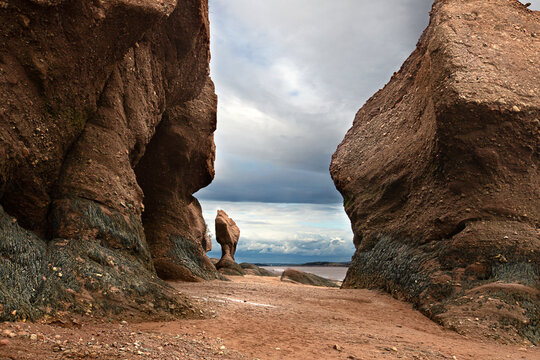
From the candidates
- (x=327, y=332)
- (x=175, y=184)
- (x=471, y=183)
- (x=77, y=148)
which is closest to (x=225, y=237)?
(x=175, y=184)

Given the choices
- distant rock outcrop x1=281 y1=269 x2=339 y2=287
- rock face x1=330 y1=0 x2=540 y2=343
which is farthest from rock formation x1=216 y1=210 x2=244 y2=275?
rock face x1=330 y1=0 x2=540 y2=343

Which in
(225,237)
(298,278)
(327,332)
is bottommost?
(298,278)

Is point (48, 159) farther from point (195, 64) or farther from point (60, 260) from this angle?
point (195, 64)

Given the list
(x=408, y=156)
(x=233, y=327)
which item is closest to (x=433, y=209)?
(x=408, y=156)

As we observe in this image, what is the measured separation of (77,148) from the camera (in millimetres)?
7535

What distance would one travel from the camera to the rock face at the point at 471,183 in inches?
323

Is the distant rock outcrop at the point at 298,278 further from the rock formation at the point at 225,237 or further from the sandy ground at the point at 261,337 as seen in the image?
the sandy ground at the point at 261,337

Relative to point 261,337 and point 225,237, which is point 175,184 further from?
point 225,237

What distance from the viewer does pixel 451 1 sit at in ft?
37.5

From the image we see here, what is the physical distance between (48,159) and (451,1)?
1151cm

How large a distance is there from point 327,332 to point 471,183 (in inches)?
245

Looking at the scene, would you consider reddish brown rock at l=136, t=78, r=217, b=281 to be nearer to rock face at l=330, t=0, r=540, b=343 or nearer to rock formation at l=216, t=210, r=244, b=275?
rock face at l=330, t=0, r=540, b=343

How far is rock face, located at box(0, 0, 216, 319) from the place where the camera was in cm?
533

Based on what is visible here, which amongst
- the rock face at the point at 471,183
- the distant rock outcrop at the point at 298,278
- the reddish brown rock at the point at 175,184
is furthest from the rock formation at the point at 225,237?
the rock face at the point at 471,183
